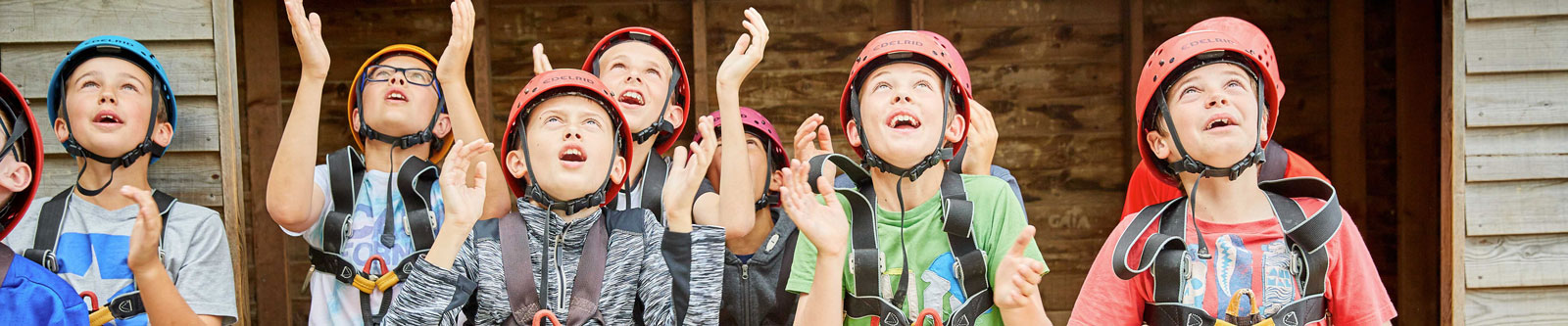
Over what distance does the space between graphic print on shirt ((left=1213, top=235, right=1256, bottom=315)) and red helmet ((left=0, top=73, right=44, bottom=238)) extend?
3168 millimetres

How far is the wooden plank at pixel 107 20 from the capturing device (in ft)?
12.9

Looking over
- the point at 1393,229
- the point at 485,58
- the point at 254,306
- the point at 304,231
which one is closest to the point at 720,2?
the point at 485,58

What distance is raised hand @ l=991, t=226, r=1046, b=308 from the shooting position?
8.75ft

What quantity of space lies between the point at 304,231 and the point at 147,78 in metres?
0.72

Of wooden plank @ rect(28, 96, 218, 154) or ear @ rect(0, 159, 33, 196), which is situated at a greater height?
wooden plank @ rect(28, 96, 218, 154)

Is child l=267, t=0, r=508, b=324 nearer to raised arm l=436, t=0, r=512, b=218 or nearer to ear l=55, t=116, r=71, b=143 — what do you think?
raised arm l=436, t=0, r=512, b=218

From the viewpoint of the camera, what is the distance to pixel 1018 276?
2.69 m

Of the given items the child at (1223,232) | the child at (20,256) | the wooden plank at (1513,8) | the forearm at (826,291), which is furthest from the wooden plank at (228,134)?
the wooden plank at (1513,8)

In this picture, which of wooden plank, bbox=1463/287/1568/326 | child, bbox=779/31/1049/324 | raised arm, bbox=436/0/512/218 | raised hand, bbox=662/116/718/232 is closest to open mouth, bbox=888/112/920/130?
child, bbox=779/31/1049/324

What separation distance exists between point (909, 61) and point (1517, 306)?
2.46 metres

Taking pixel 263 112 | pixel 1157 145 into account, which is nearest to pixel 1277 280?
pixel 1157 145

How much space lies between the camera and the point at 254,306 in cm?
563

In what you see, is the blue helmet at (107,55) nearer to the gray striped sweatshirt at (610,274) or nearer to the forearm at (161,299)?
the forearm at (161,299)

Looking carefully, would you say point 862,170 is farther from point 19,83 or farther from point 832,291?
point 19,83
